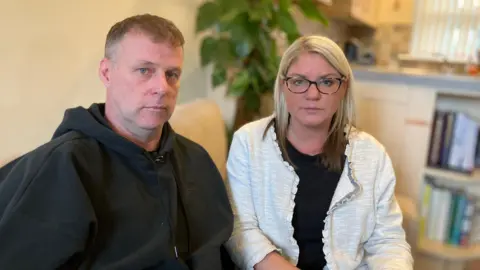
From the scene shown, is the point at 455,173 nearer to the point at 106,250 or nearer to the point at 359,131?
the point at 359,131

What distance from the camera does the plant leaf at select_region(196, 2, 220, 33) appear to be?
196cm

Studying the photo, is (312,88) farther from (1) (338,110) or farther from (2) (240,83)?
(2) (240,83)

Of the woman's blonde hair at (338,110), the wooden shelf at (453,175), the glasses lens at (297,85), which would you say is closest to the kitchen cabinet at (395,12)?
the wooden shelf at (453,175)

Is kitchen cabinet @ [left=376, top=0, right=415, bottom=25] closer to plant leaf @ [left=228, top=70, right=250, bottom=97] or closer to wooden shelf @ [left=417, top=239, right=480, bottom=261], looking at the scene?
wooden shelf @ [left=417, top=239, right=480, bottom=261]

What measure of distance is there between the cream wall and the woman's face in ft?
2.33

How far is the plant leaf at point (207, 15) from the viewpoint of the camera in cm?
196

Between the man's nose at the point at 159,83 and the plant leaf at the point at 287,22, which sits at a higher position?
the plant leaf at the point at 287,22

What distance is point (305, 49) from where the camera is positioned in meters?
1.31

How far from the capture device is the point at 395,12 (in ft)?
13.7

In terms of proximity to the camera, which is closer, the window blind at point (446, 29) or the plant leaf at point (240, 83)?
the plant leaf at point (240, 83)

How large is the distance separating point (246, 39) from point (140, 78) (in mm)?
969

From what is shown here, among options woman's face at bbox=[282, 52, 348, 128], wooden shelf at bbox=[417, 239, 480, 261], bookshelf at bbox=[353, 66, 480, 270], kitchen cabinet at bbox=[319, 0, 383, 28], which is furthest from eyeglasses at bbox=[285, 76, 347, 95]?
kitchen cabinet at bbox=[319, 0, 383, 28]

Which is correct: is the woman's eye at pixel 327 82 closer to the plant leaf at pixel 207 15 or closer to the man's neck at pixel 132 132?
the man's neck at pixel 132 132

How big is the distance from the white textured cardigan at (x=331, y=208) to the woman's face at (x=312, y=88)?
14 centimetres
